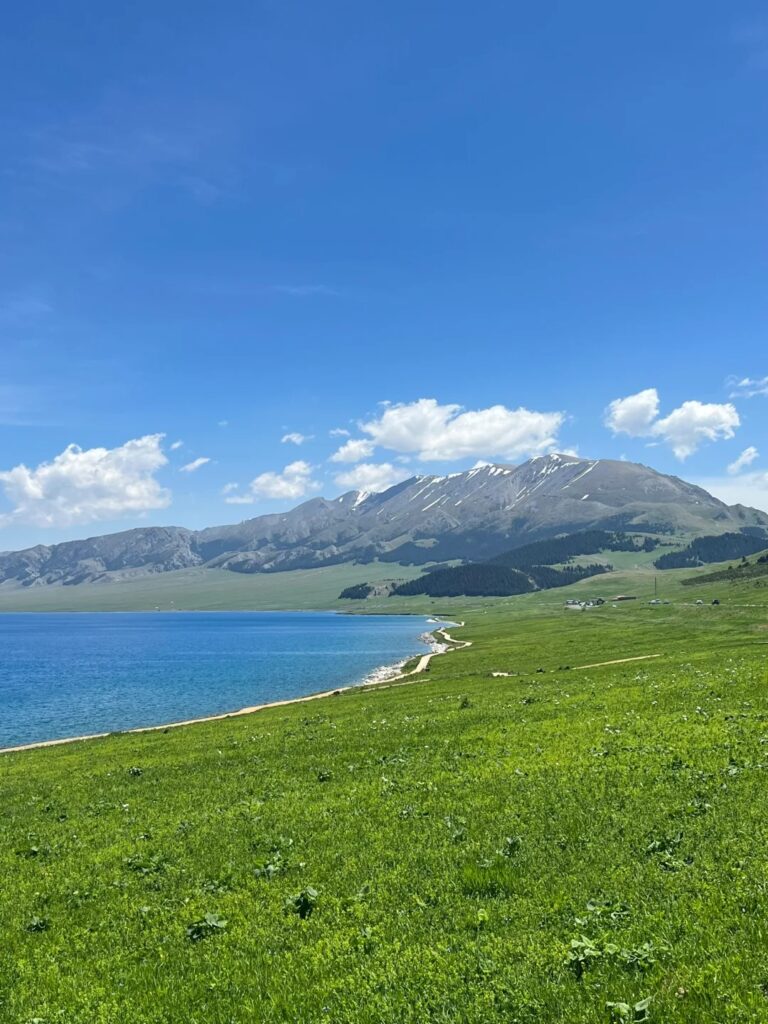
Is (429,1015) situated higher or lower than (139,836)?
higher

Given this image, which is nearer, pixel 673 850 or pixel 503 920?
pixel 503 920

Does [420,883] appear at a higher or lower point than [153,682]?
higher

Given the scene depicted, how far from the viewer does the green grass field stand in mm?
11172

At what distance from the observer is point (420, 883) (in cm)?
1574

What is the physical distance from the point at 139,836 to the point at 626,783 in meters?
16.4

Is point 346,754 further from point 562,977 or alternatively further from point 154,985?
point 562,977

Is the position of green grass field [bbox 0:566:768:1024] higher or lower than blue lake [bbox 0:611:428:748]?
higher

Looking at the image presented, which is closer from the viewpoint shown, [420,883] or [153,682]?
[420,883]

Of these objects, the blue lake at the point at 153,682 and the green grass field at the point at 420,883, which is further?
the blue lake at the point at 153,682

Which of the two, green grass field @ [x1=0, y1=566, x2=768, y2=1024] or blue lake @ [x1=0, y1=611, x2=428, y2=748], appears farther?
blue lake @ [x1=0, y1=611, x2=428, y2=748]

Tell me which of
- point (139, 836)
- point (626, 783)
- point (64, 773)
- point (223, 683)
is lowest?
point (223, 683)

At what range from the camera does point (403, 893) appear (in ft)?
50.4

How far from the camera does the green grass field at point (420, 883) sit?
440 inches

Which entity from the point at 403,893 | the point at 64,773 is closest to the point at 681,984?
the point at 403,893
